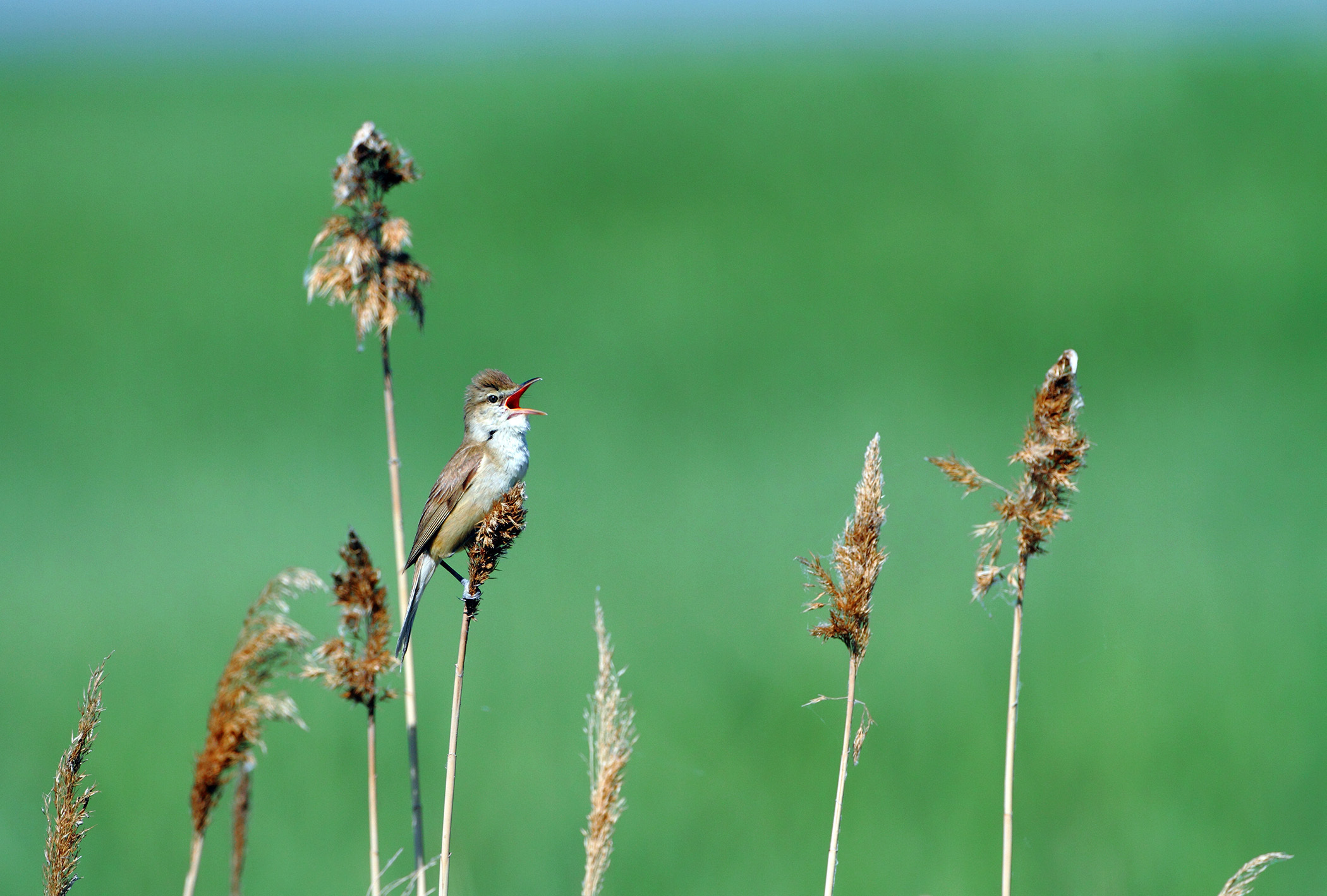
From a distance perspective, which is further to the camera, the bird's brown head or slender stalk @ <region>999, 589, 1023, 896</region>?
the bird's brown head

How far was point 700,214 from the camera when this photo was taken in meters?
16.0

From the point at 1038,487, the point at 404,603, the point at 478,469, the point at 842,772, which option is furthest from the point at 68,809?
the point at 478,469

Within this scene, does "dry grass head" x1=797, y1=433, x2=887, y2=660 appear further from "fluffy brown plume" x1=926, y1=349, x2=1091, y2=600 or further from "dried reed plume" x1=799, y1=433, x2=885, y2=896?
"fluffy brown plume" x1=926, y1=349, x2=1091, y2=600

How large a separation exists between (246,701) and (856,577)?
4.18ft

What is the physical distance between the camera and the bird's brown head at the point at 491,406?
164 inches

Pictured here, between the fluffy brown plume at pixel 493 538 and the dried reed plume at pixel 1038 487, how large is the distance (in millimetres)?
1001

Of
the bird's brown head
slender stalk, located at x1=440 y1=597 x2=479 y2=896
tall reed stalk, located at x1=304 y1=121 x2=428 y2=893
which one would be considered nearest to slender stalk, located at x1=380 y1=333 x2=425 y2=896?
tall reed stalk, located at x1=304 y1=121 x2=428 y2=893

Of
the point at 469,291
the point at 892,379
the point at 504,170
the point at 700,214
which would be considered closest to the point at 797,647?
the point at 892,379

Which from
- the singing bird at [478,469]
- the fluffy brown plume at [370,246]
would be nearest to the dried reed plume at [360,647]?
the fluffy brown plume at [370,246]

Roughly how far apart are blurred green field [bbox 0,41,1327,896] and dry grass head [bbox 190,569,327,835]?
8.35ft

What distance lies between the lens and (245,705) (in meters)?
2.24

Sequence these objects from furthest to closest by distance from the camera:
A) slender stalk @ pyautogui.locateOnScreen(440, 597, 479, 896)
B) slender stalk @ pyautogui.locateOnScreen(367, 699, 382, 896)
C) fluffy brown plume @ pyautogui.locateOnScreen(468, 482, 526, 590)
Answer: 1. fluffy brown plume @ pyautogui.locateOnScreen(468, 482, 526, 590)
2. slender stalk @ pyautogui.locateOnScreen(367, 699, 382, 896)
3. slender stalk @ pyautogui.locateOnScreen(440, 597, 479, 896)

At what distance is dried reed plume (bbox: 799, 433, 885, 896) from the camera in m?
2.36

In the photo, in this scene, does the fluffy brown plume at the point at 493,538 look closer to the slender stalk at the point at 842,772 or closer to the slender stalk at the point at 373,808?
the slender stalk at the point at 373,808
